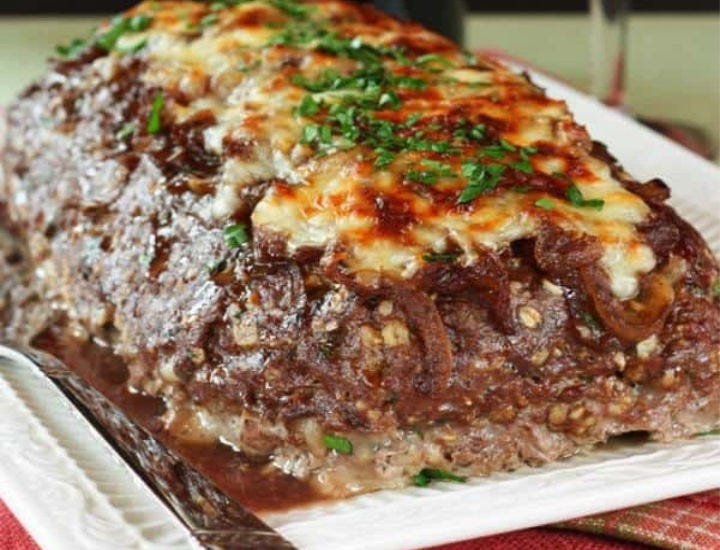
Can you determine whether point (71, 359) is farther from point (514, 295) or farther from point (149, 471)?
point (514, 295)

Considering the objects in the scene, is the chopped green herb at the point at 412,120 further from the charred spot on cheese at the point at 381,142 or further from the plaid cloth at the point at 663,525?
the plaid cloth at the point at 663,525

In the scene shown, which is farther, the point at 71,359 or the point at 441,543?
the point at 71,359

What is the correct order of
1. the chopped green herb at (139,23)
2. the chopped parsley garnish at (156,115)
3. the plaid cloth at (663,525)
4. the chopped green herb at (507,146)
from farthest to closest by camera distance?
the chopped green herb at (139,23), the chopped parsley garnish at (156,115), the chopped green herb at (507,146), the plaid cloth at (663,525)

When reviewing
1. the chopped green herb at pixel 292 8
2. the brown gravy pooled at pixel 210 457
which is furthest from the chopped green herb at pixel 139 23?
the brown gravy pooled at pixel 210 457

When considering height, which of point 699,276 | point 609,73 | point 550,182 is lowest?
point 609,73

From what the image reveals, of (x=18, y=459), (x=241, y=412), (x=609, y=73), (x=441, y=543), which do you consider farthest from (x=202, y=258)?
(x=609, y=73)

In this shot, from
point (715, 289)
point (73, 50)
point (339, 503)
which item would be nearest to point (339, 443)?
point (339, 503)

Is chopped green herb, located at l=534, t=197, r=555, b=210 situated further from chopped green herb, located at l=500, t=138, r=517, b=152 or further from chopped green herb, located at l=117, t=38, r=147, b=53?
chopped green herb, located at l=117, t=38, r=147, b=53
